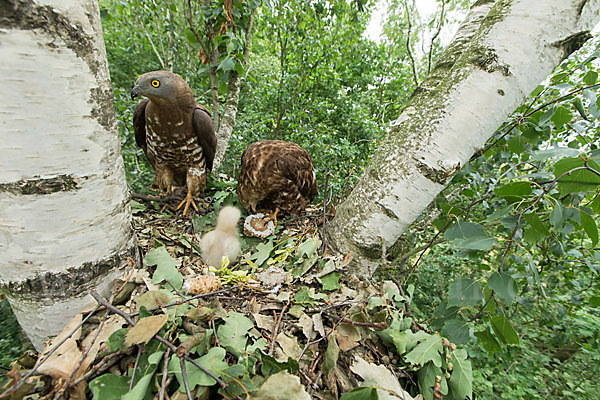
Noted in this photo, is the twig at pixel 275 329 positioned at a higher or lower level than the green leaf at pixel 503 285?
lower

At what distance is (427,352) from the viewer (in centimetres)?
81

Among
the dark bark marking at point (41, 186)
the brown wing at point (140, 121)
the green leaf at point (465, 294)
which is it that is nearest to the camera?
the dark bark marking at point (41, 186)

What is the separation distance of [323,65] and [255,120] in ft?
5.15

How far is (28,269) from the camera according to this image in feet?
2.44

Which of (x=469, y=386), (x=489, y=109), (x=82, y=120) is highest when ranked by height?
(x=489, y=109)

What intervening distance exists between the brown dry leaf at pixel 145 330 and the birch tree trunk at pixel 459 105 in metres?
0.83

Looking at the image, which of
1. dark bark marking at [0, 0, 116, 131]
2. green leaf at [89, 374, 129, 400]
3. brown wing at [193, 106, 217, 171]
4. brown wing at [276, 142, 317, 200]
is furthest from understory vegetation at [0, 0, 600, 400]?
dark bark marking at [0, 0, 116, 131]

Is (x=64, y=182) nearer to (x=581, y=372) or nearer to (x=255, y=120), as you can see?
(x=255, y=120)

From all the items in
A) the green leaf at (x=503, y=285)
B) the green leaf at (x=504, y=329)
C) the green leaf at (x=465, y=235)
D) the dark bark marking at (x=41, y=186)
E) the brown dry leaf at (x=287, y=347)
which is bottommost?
the brown dry leaf at (x=287, y=347)

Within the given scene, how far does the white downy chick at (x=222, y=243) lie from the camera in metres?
1.37

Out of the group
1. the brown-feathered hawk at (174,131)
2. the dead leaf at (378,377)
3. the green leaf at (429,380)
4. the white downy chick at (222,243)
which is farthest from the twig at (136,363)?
the brown-feathered hawk at (174,131)

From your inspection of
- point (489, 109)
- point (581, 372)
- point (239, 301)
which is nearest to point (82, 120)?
point (239, 301)

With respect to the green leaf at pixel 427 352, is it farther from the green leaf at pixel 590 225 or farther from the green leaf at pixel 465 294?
the green leaf at pixel 590 225

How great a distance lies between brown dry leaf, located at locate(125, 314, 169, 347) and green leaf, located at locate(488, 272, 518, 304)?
104cm
